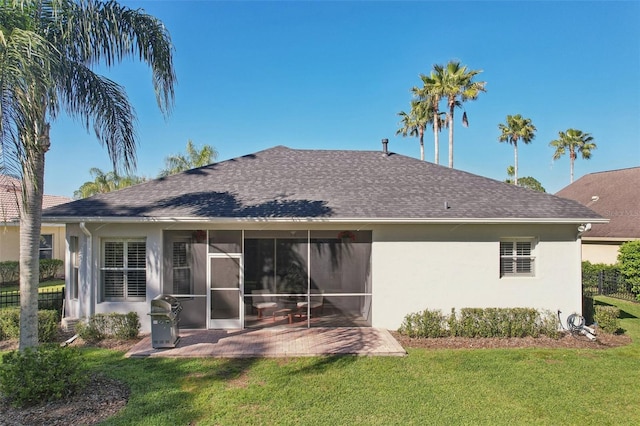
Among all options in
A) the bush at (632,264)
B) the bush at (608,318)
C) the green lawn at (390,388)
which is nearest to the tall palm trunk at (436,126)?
the bush at (632,264)

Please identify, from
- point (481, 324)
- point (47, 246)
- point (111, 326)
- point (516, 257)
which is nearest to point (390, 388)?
point (481, 324)

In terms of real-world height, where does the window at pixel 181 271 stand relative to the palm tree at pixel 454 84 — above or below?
below

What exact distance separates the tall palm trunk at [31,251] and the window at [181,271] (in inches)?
155

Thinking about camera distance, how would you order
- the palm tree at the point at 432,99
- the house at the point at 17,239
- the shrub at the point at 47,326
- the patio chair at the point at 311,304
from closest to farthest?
the shrub at the point at 47,326 → the patio chair at the point at 311,304 → the house at the point at 17,239 → the palm tree at the point at 432,99

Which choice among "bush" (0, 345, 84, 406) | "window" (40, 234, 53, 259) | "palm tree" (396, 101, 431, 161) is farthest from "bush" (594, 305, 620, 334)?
"palm tree" (396, 101, 431, 161)

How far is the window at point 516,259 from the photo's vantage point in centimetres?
1055

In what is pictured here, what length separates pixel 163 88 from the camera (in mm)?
7574

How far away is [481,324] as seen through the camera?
974 centimetres

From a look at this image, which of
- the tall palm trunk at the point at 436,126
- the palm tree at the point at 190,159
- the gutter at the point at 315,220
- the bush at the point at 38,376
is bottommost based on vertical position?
the bush at the point at 38,376

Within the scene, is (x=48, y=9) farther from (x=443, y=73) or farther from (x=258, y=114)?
(x=443, y=73)

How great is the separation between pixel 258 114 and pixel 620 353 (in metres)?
17.3

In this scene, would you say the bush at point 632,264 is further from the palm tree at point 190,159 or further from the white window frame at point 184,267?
the palm tree at point 190,159

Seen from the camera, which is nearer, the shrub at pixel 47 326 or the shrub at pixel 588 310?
the shrub at pixel 47 326

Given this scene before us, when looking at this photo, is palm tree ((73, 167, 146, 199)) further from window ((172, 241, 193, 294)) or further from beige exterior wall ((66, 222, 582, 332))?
window ((172, 241, 193, 294))
